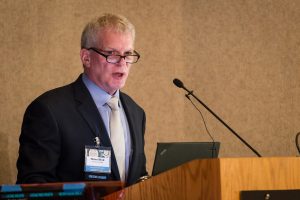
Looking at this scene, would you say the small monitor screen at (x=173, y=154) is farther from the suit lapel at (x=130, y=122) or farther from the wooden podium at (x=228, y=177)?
the wooden podium at (x=228, y=177)

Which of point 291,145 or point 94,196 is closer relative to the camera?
point 94,196

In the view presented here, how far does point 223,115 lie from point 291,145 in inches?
24.5

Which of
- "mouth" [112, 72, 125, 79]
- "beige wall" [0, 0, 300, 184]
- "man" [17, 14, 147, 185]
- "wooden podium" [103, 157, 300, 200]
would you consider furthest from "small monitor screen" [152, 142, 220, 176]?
"beige wall" [0, 0, 300, 184]

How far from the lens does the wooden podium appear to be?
131 centimetres

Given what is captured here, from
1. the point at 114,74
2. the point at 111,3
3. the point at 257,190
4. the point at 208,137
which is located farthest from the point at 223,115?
the point at 257,190

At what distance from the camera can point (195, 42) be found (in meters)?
3.76

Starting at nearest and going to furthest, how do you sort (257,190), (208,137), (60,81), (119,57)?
1. (257,190)
2. (119,57)
3. (60,81)
4. (208,137)

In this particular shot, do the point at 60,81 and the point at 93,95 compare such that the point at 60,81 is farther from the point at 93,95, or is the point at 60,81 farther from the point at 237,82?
the point at 237,82

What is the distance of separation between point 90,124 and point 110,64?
1.07 ft

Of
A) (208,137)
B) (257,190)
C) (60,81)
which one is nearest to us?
(257,190)

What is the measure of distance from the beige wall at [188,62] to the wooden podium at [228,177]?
6.26ft

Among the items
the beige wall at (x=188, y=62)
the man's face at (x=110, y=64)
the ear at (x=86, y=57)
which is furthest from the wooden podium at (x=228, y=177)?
the beige wall at (x=188, y=62)

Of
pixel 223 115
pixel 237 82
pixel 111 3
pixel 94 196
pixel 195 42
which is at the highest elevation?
pixel 111 3

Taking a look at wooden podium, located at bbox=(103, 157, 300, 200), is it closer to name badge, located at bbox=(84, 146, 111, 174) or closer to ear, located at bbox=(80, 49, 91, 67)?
name badge, located at bbox=(84, 146, 111, 174)
